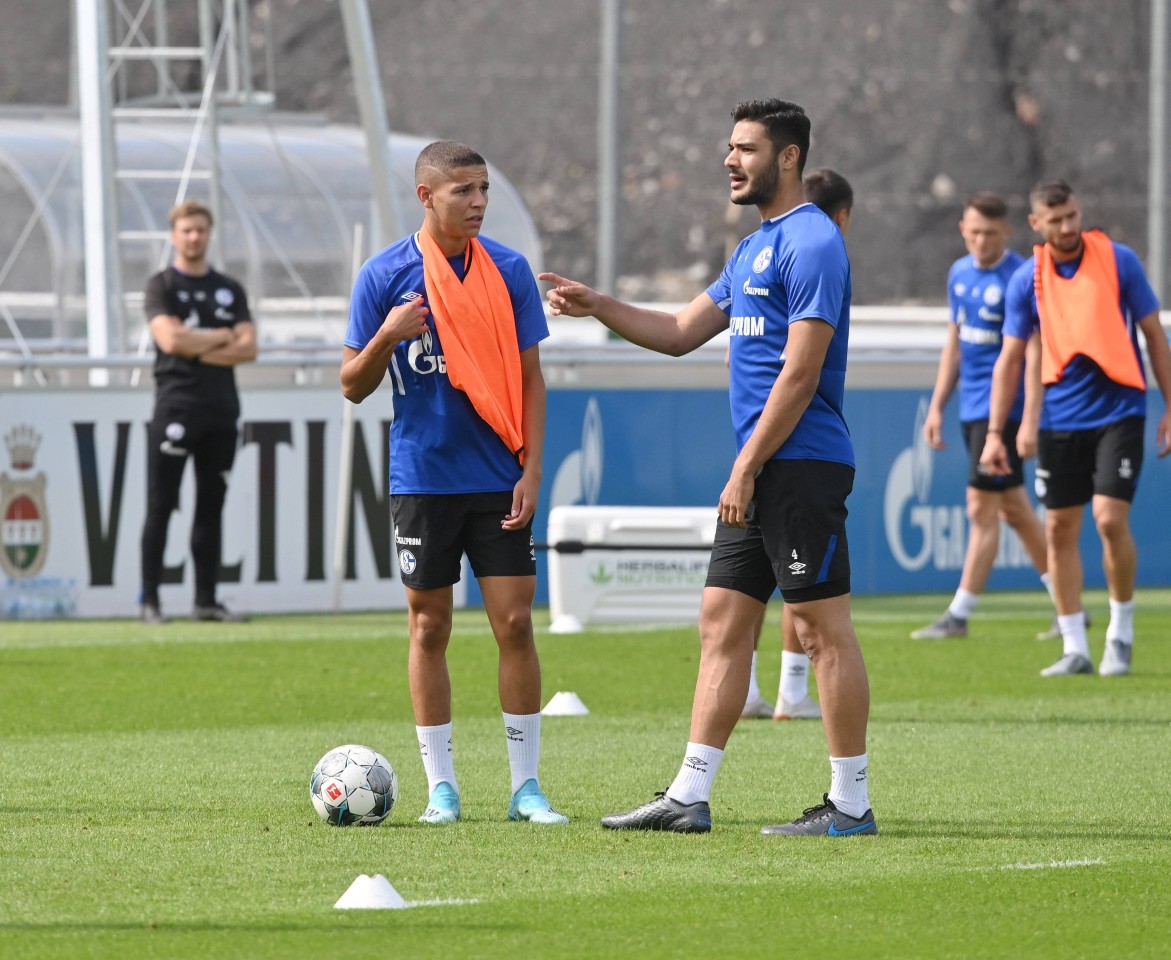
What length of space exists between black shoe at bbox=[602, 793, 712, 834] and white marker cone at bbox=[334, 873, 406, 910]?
4.58 ft

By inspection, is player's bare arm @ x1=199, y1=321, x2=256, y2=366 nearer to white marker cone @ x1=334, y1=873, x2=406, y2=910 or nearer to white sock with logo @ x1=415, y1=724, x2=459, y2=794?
white sock with logo @ x1=415, y1=724, x2=459, y2=794

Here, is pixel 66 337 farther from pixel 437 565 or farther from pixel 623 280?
pixel 623 280

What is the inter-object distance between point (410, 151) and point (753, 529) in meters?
19.5

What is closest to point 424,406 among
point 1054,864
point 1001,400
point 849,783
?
point 849,783

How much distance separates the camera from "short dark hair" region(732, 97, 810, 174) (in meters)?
6.73

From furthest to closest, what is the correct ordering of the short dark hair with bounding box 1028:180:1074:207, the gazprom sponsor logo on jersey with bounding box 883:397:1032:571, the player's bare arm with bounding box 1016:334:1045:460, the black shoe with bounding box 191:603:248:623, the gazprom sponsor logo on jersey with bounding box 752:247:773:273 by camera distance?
the gazprom sponsor logo on jersey with bounding box 883:397:1032:571
the black shoe with bounding box 191:603:248:623
the player's bare arm with bounding box 1016:334:1045:460
the short dark hair with bounding box 1028:180:1074:207
the gazprom sponsor logo on jersey with bounding box 752:247:773:273

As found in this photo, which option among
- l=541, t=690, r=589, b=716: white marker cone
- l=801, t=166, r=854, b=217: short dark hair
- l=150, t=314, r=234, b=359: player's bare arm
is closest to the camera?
l=801, t=166, r=854, b=217: short dark hair

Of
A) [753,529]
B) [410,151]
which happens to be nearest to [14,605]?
[753,529]

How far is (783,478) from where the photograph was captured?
674cm

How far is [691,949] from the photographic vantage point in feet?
17.2

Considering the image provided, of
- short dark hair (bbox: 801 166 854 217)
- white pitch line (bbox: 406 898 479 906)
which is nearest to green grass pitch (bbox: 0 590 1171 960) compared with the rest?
white pitch line (bbox: 406 898 479 906)

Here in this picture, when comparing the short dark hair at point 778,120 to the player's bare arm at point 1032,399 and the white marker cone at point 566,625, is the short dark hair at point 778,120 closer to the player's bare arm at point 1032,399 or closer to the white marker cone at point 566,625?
the player's bare arm at point 1032,399

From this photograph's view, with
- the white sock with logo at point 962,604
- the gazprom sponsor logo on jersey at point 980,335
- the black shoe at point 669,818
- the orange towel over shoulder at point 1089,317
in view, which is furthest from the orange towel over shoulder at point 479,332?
the white sock with logo at point 962,604

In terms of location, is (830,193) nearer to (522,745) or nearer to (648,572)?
(522,745)
